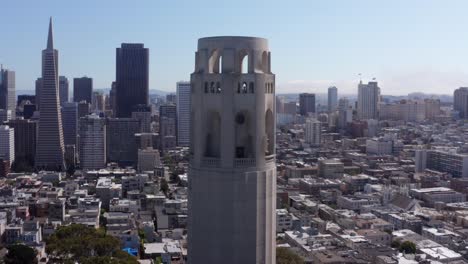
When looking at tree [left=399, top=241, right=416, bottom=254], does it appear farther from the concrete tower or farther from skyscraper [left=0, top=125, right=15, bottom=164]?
skyscraper [left=0, top=125, right=15, bottom=164]

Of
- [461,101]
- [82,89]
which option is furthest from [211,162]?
→ [461,101]

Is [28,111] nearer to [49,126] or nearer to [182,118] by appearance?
[182,118]

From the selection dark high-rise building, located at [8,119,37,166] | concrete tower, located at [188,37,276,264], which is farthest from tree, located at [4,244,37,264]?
dark high-rise building, located at [8,119,37,166]

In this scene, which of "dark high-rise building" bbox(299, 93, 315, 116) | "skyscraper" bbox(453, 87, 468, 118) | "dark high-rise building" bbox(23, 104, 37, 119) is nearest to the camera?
"dark high-rise building" bbox(23, 104, 37, 119)

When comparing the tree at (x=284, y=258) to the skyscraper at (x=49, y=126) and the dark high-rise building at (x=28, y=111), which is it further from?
the dark high-rise building at (x=28, y=111)

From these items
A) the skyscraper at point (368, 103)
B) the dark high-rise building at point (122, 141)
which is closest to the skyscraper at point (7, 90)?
the dark high-rise building at point (122, 141)

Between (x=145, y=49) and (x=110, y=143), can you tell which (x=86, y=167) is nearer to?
(x=110, y=143)
